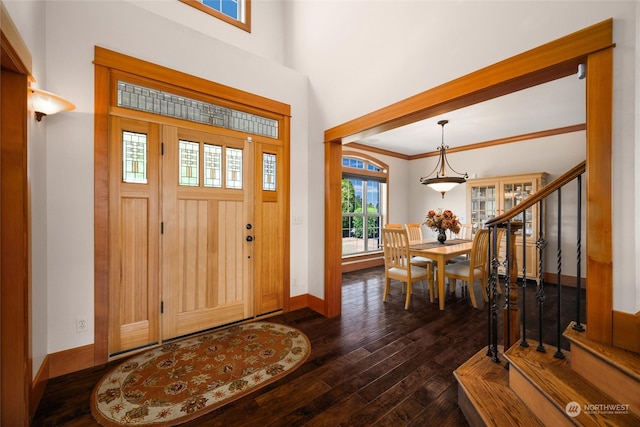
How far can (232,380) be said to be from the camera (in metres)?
2.03

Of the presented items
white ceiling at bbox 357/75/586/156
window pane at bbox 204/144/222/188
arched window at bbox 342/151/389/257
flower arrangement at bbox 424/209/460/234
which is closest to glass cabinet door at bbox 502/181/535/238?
white ceiling at bbox 357/75/586/156

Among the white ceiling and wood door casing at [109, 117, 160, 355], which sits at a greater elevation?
the white ceiling

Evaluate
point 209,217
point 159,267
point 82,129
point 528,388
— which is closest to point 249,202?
point 209,217

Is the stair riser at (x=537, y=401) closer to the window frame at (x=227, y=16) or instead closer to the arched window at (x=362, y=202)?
the arched window at (x=362, y=202)

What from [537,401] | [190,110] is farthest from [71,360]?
[537,401]

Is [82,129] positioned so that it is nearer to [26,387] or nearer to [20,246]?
[20,246]

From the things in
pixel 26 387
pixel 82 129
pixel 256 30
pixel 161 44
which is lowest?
pixel 26 387

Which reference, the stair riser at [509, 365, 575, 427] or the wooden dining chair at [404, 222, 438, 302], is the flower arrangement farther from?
the stair riser at [509, 365, 575, 427]

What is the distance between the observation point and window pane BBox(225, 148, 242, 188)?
2.99m

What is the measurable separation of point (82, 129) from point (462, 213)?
6506mm

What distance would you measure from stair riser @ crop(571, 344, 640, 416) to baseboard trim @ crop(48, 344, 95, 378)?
3430 mm

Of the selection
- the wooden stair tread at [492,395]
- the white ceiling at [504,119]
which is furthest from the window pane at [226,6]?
the wooden stair tread at [492,395]

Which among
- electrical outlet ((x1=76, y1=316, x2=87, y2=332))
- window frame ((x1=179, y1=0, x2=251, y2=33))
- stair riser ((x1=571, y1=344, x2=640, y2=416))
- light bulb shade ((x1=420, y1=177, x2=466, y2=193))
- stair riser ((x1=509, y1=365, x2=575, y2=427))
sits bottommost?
stair riser ((x1=509, y1=365, x2=575, y2=427))

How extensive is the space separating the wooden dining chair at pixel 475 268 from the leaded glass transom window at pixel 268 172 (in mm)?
2657
